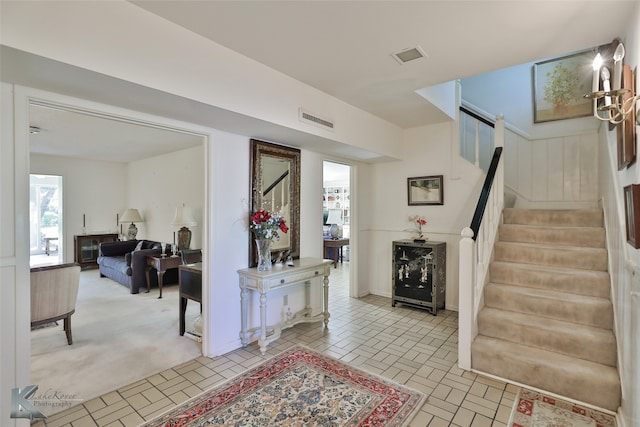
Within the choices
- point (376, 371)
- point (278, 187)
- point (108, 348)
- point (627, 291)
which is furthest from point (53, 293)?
point (627, 291)

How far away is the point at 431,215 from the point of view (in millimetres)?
4566

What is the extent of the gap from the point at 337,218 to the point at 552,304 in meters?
6.45

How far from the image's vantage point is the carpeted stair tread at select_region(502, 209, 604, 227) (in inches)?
131

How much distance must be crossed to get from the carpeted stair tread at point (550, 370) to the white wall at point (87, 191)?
8.38 metres

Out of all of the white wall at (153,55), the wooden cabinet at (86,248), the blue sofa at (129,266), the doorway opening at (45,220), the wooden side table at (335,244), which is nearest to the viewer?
the white wall at (153,55)

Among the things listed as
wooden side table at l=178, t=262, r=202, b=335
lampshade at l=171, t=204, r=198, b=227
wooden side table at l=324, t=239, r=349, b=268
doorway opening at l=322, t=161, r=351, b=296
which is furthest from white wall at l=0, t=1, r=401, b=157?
wooden side table at l=324, t=239, r=349, b=268

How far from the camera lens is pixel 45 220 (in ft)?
24.9

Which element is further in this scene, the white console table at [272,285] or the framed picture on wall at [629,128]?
the white console table at [272,285]

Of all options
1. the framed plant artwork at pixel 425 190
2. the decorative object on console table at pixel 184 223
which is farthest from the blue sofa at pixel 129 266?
the framed plant artwork at pixel 425 190

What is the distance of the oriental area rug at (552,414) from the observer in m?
2.03

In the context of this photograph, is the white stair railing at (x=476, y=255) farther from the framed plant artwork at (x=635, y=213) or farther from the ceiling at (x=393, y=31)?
the ceiling at (x=393, y=31)

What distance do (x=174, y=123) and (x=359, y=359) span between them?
2.73 m

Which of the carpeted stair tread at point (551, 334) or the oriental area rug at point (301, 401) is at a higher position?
the carpeted stair tread at point (551, 334)

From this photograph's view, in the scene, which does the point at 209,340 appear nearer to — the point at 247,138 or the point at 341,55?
the point at 247,138
